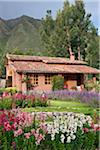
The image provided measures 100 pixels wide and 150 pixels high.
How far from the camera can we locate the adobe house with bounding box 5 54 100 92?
3103cm

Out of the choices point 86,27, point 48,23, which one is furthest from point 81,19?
point 48,23

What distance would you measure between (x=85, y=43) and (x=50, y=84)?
22.9 meters

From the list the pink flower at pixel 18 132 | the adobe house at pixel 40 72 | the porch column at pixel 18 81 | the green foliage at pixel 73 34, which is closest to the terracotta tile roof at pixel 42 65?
the adobe house at pixel 40 72

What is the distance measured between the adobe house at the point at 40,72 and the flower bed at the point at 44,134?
77.9 feet

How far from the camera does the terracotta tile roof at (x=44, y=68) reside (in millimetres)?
30962

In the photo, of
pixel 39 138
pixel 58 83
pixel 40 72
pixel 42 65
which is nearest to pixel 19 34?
pixel 42 65

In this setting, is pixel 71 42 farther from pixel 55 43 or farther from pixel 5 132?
pixel 5 132

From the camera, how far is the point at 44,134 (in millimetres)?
6418

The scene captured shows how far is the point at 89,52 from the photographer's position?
52.4m

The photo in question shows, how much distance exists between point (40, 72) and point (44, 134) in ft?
81.8

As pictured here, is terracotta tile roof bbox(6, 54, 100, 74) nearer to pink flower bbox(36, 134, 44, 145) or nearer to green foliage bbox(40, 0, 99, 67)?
green foliage bbox(40, 0, 99, 67)

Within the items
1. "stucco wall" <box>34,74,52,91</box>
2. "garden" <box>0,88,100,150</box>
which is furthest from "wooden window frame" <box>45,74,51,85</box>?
"garden" <box>0,88,100,150</box>

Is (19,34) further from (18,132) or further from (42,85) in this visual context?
(18,132)

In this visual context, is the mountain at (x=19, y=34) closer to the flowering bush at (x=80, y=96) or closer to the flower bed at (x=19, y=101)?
the flowering bush at (x=80, y=96)
